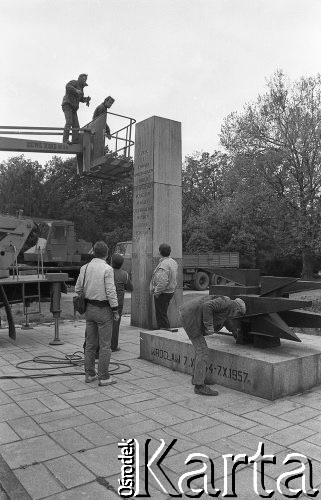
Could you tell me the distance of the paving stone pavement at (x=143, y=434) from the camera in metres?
3.50

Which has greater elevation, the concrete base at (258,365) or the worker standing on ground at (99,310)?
the worker standing on ground at (99,310)

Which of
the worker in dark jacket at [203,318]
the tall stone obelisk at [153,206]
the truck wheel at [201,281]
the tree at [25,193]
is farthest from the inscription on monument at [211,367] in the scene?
the tree at [25,193]

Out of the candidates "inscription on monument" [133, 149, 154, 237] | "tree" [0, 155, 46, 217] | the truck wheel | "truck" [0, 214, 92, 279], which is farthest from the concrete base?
"tree" [0, 155, 46, 217]

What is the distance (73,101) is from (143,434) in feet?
30.5

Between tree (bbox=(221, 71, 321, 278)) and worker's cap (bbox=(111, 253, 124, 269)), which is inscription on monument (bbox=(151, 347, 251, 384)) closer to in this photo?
worker's cap (bbox=(111, 253, 124, 269))

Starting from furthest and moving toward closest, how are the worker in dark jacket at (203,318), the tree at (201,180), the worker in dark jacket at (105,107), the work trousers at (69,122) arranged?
the tree at (201,180) → the work trousers at (69,122) → the worker in dark jacket at (105,107) → the worker in dark jacket at (203,318)

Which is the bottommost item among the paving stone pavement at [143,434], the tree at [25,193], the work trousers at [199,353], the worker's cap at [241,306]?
the paving stone pavement at [143,434]

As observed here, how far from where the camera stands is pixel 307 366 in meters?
5.84

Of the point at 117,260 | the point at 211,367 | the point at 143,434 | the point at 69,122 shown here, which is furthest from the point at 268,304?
the point at 69,122

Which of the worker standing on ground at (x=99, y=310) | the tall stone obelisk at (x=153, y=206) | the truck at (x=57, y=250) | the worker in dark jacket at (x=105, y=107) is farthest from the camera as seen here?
the truck at (x=57, y=250)

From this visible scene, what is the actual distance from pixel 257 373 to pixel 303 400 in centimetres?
57

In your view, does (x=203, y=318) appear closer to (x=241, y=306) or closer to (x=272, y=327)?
(x=241, y=306)

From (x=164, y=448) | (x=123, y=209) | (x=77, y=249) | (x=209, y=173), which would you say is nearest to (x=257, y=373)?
(x=164, y=448)

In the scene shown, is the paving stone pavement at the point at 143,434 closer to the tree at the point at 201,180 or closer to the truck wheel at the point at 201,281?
the truck wheel at the point at 201,281
